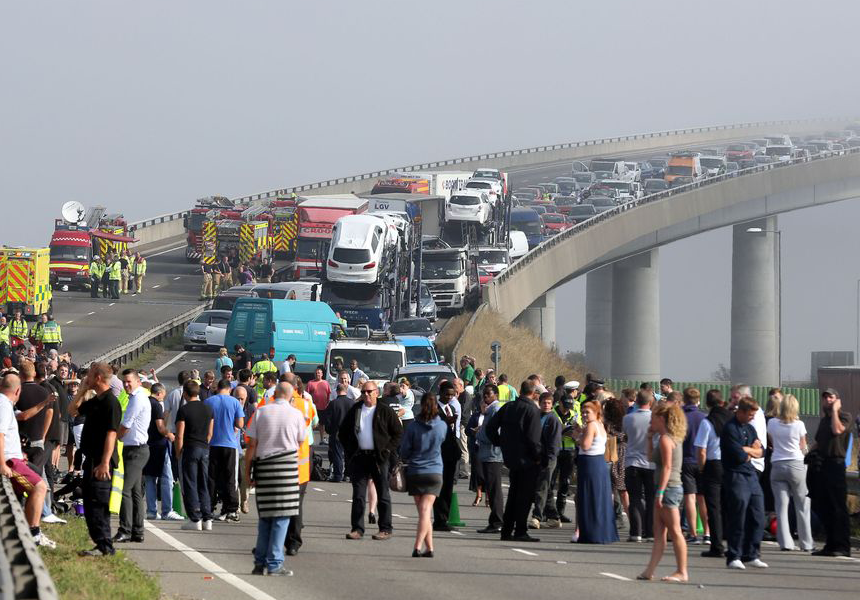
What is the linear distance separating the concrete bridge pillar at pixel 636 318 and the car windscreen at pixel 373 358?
194ft

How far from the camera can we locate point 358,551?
51.3ft

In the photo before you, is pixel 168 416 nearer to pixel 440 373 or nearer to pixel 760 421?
pixel 760 421

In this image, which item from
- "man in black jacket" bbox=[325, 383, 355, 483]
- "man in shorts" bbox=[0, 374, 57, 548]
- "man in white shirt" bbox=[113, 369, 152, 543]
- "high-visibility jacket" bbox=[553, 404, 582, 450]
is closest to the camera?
"man in shorts" bbox=[0, 374, 57, 548]

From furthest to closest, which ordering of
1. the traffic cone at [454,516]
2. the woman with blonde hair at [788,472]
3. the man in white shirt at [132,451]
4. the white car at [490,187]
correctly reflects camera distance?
the white car at [490,187] < the traffic cone at [454,516] < the woman with blonde hair at [788,472] < the man in white shirt at [132,451]

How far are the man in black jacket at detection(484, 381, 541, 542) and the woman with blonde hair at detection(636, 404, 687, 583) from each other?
2568mm

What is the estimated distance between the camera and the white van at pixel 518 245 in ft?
225

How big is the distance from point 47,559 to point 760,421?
633 cm

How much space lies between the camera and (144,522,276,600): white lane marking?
496 inches

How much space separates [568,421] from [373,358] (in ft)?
56.7

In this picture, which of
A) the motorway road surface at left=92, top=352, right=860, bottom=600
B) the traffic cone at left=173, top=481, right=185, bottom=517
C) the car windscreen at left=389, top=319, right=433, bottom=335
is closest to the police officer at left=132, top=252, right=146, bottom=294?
the car windscreen at left=389, top=319, right=433, bottom=335

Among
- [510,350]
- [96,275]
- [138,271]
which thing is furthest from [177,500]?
[138,271]

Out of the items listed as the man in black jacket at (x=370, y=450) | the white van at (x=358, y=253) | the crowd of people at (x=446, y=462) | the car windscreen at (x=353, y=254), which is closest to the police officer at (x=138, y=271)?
the white van at (x=358, y=253)

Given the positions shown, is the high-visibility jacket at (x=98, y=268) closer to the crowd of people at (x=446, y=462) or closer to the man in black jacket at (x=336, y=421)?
the man in black jacket at (x=336, y=421)

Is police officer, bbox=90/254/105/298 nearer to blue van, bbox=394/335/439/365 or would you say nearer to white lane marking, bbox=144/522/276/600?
blue van, bbox=394/335/439/365
